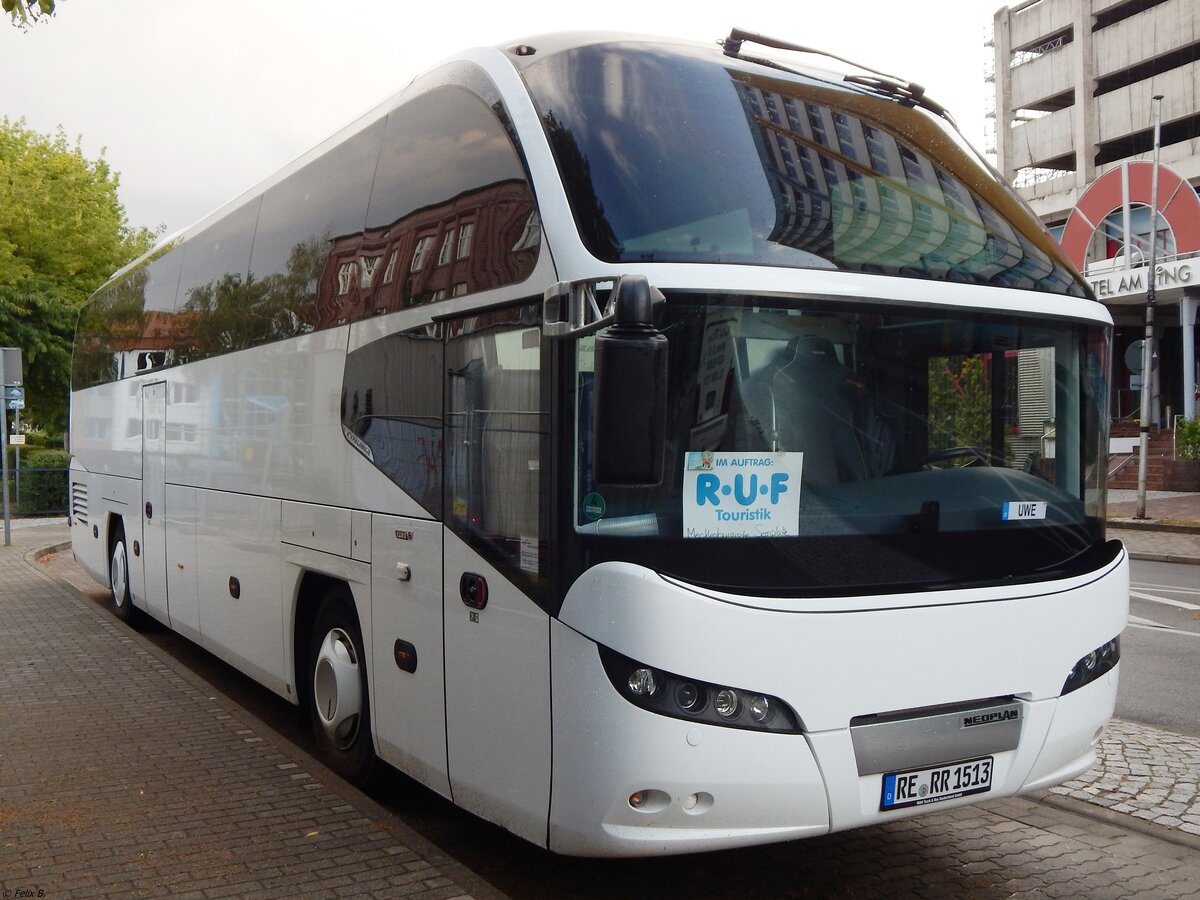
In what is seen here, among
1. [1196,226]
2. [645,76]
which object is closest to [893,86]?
[645,76]

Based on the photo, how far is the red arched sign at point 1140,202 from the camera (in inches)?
1286

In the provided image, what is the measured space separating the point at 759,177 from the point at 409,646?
2.65 m

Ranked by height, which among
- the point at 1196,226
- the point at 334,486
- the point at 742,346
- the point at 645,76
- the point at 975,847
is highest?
the point at 1196,226

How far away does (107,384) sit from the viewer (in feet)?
42.8

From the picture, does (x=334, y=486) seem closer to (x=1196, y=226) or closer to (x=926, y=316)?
(x=926, y=316)

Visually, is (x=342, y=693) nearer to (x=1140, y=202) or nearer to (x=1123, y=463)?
(x=1123, y=463)

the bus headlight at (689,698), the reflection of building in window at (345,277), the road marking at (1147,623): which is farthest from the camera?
the road marking at (1147,623)

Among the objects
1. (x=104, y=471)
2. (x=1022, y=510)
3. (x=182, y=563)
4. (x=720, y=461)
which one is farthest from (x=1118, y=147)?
(x=720, y=461)

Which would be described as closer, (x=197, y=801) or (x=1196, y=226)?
(x=197, y=801)

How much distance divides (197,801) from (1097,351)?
4.71 m

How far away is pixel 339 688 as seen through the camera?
6.52 m

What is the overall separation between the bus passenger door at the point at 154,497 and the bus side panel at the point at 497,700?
5.99 metres

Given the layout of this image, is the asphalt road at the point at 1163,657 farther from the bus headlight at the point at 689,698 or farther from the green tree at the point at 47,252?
the green tree at the point at 47,252

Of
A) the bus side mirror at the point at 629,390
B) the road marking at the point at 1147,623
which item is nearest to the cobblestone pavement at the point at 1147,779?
the bus side mirror at the point at 629,390
